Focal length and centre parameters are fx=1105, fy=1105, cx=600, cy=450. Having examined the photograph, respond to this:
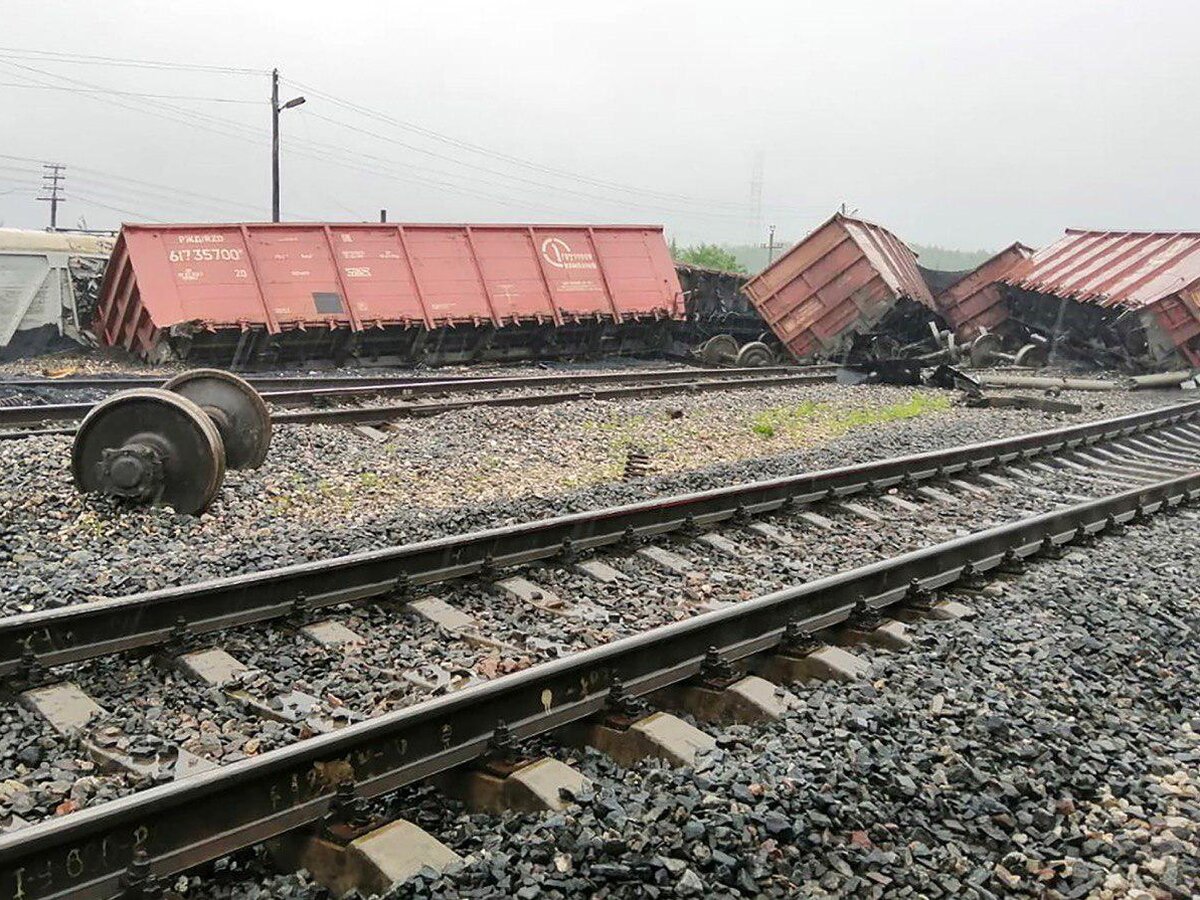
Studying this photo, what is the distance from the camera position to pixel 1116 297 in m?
22.0

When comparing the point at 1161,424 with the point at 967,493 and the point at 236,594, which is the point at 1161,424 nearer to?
the point at 967,493

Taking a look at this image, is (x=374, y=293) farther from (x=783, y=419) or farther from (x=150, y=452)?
(x=150, y=452)

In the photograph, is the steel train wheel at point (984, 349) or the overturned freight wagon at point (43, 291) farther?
the steel train wheel at point (984, 349)

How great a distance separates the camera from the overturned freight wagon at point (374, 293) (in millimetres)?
17234

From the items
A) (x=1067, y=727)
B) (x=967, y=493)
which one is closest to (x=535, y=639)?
(x=1067, y=727)

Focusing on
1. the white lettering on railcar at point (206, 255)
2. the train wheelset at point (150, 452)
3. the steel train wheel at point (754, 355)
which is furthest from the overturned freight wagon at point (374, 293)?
the train wheelset at point (150, 452)

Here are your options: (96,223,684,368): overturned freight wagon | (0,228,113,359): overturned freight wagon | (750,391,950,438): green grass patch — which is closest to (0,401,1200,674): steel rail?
(750,391,950,438): green grass patch

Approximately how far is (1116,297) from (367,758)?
21859mm

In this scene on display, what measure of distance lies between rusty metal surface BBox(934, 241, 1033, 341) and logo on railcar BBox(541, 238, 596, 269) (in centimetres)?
959

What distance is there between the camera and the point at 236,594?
5.13 metres

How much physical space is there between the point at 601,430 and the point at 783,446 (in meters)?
1.97

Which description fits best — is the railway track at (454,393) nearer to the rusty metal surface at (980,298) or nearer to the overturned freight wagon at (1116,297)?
the overturned freight wagon at (1116,297)

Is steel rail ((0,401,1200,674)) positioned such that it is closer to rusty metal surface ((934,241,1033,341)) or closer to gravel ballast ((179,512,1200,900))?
gravel ballast ((179,512,1200,900))

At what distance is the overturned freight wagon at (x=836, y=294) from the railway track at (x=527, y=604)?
11.2 m
